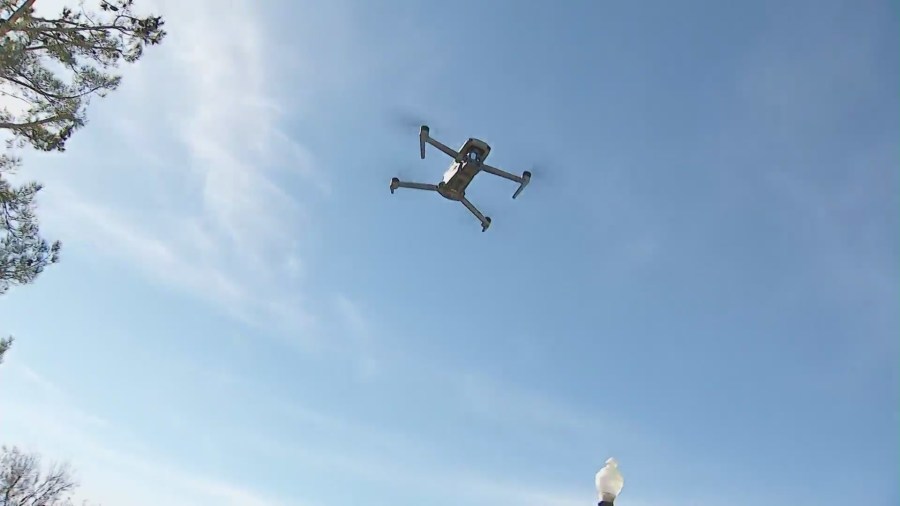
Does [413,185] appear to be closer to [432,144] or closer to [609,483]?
[432,144]

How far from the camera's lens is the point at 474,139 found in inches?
539

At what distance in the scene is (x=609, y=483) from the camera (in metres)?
5.93

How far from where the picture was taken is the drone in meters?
13.7

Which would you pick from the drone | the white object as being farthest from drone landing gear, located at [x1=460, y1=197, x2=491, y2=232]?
the white object

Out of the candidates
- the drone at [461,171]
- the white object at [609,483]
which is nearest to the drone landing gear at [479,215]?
the drone at [461,171]

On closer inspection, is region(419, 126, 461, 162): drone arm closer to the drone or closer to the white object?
the drone

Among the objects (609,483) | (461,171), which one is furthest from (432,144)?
(609,483)

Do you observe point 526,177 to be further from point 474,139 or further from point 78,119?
point 78,119

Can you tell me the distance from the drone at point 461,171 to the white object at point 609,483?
874 cm

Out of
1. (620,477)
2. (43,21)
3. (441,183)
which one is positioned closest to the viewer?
(620,477)

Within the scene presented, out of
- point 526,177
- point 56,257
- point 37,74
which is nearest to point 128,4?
point 37,74

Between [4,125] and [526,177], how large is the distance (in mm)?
11203

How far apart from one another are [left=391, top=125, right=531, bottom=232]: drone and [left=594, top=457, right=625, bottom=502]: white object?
8740 mm

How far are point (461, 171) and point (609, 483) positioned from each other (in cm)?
896
